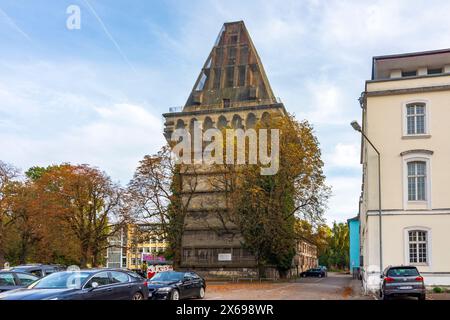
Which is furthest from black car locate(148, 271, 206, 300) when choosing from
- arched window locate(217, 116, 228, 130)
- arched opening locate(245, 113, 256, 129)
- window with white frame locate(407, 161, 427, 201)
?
arched window locate(217, 116, 228, 130)

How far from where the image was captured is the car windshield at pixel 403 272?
930 inches

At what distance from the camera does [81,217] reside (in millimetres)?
56875

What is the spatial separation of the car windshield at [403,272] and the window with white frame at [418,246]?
6600 millimetres

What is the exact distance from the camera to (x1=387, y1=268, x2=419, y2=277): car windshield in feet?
77.5

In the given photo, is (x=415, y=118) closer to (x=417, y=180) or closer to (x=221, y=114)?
(x=417, y=180)

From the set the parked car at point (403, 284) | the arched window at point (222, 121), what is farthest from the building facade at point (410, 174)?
the arched window at point (222, 121)

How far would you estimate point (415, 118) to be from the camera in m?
31.5

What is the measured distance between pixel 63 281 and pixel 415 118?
24170 millimetres

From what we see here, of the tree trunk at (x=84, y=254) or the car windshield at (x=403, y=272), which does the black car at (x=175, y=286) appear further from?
the tree trunk at (x=84, y=254)

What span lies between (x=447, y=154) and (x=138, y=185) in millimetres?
31923

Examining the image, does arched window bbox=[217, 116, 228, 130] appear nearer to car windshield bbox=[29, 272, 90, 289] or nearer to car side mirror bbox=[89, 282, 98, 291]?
car windshield bbox=[29, 272, 90, 289]

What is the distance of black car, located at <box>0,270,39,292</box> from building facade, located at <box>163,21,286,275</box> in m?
35.5

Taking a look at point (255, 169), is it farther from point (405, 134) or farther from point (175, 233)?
point (405, 134)
